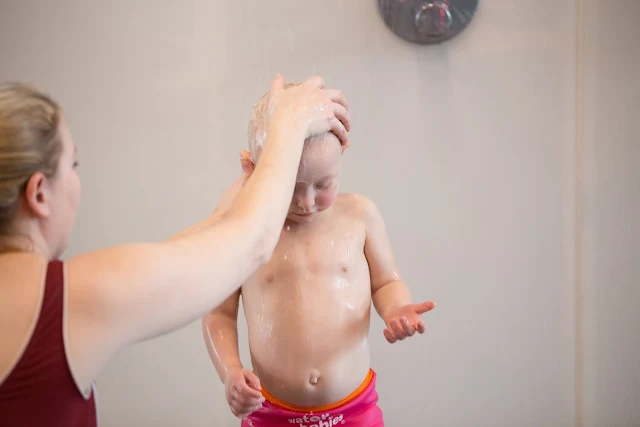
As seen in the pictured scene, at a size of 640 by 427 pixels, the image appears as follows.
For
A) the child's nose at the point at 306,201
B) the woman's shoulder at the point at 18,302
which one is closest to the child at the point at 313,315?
the child's nose at the point at 306,201

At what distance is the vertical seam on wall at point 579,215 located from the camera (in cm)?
177

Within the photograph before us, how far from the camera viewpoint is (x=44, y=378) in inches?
22.4

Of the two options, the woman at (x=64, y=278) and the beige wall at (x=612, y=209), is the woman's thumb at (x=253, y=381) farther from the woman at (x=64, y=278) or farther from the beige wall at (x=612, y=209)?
the beige wall at (x=612, y=209)

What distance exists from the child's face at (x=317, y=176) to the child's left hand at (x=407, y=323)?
0.22 metres

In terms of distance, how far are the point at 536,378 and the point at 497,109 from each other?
0.77 meters

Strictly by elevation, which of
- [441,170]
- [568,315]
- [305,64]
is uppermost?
[305,64]

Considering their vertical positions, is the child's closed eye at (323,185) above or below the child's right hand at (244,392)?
above

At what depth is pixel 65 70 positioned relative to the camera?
1.84 m

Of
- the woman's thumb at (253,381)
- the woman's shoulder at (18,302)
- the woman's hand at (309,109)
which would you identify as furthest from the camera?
the woman's thumb at (253,381)

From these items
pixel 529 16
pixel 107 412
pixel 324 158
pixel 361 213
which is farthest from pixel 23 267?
pixel 529 16

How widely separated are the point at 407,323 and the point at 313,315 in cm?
19

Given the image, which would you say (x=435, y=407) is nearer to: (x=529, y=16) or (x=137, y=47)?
(x=529, y=16)

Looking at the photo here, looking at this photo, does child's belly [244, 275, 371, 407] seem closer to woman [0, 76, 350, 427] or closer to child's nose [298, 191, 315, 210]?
child's nose [298, 191, 315, 210]

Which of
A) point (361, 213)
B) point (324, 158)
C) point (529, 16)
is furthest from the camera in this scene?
point (529, 16)
